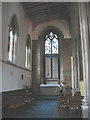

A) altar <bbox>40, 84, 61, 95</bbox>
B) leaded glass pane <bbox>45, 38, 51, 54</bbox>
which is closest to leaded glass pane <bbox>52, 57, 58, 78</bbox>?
leaded glass pane <bbox>45, 38, 51, 54</bbox>

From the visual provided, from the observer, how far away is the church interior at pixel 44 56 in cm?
820

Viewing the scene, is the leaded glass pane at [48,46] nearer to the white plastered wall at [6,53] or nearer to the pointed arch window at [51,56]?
the pointed arch window at [51,56]

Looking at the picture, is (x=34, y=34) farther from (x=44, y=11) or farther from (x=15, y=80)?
(x=15, y=80)

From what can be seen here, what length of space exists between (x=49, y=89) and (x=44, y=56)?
409 centimetres

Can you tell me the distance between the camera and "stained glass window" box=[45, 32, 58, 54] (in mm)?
19189

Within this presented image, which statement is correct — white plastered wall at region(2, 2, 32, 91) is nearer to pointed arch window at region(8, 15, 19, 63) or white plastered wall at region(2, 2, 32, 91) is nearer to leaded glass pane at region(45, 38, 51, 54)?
pointed arch window at region(8, 15, 19, 63)

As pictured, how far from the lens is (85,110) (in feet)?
23.6

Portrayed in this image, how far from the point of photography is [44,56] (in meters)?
19.0

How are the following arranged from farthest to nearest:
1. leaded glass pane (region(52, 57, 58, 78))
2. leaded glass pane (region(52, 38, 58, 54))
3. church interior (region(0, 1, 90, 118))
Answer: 1. leaded glass pane (region(52, 38, 58, 54))
2. leaded glass pane (region(52, 57, 58, 78))
3. church interior (region(0, 1, 90, 118))

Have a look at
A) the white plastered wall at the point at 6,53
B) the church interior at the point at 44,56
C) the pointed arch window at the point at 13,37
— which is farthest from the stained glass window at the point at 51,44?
the pointed arch window at the point at 13,37

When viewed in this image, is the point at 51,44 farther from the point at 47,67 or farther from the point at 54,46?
the point at 47,67

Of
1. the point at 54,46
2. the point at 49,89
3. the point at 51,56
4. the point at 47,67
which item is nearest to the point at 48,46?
the point at 54,46

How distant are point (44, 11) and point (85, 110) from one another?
35.3ft

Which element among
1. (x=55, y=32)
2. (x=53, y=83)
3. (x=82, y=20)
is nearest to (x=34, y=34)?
(x=55, y=32)
